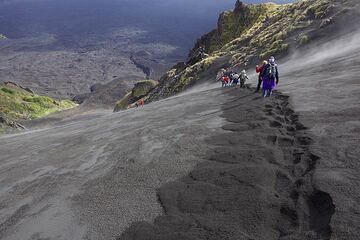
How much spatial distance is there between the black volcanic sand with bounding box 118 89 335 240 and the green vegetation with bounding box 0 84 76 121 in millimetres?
75018

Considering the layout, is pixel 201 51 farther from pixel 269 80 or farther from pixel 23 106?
pixel 269 80

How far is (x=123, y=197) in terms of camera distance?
37.4ft

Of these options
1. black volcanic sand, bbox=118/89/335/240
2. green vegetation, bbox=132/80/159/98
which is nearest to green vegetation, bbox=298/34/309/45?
black volcanic sand, bbox=118/89/335/240

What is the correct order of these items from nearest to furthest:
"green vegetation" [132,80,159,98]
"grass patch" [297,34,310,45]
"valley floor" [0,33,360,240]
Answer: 1. "valley floor" [0,33,360,240]
2. "grass patch" [297,34,310,45]
3. "green vegetation" [132,80,159,98]

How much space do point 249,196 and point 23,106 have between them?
92.9 m

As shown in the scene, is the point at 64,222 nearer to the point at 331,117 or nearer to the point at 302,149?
the point at 302,149

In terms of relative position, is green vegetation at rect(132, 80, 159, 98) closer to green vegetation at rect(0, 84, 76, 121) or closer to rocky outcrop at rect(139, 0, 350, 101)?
rocky outcrop at rect(139, 0, 350, 101)

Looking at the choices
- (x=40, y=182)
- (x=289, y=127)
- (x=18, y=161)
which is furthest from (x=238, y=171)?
(x=18, y=161)

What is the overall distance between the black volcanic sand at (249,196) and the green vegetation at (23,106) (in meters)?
75.0

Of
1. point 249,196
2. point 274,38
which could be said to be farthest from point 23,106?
point 249,196

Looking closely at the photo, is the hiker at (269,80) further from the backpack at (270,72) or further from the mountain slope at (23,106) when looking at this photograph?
the mountain slope at (23,106)

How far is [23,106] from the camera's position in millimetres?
96875

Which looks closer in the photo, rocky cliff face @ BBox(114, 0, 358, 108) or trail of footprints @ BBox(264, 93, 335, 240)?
trail of footprints @ BBox(264, 93, 335, 240)

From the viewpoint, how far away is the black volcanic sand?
8.99m
